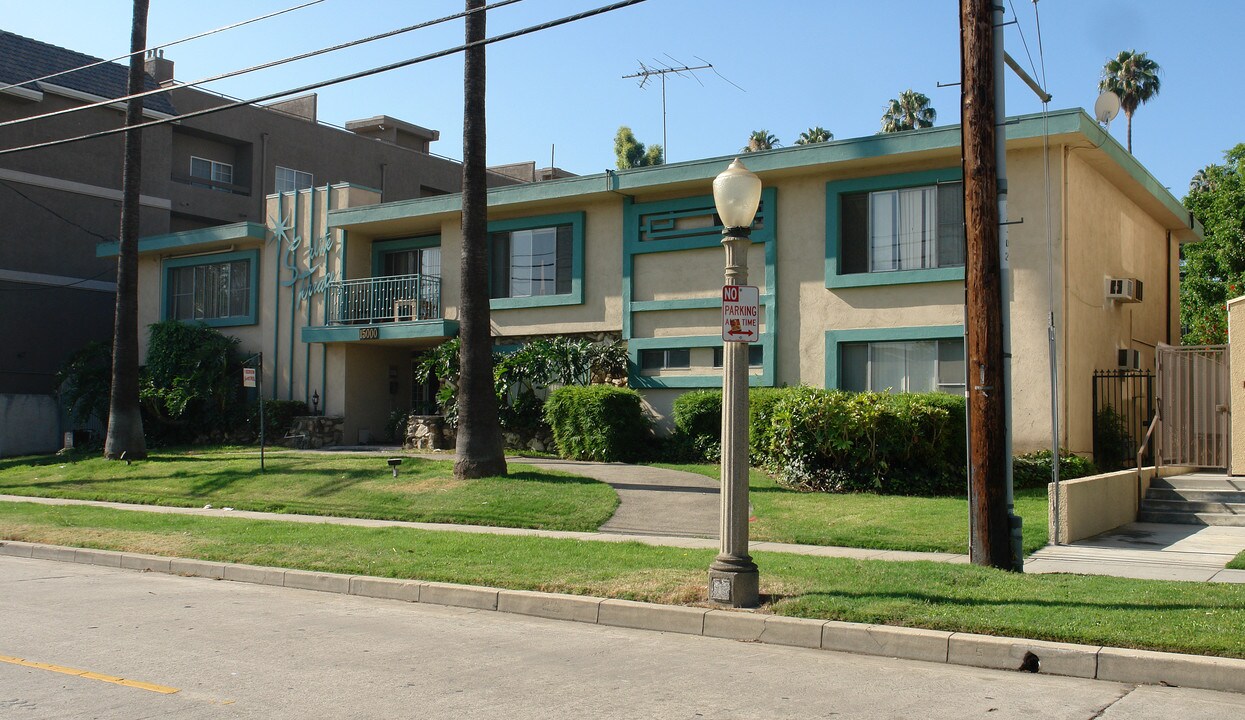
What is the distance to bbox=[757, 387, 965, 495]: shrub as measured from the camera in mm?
16312

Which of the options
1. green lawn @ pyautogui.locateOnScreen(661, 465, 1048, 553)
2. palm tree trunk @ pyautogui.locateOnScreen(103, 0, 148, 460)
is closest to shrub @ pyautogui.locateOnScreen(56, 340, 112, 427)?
palm tree trunk @ pyautogui.locateOnScreen(103, 0, 148, 460)

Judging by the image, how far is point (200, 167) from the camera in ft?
126

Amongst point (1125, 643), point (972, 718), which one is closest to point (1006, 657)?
point (1125, 643)

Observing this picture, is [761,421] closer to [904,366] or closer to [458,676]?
[904,366]

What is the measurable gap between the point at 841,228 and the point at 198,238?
18.0 meters

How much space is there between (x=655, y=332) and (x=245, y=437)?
12.0 metres

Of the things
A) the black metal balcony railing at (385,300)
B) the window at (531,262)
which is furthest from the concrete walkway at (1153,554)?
the black metal balcony railing at (385,300)

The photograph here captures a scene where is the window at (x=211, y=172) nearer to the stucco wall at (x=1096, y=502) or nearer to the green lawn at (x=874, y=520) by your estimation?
the green lawn at (x=874, y=520)

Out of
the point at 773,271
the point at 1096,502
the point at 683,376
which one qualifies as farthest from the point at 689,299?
the point at 1096,502

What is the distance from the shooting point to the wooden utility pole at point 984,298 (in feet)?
32.9

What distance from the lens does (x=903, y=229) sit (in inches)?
760

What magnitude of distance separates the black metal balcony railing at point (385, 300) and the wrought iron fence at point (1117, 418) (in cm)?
1437

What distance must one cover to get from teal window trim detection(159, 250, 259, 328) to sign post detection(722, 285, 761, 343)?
21.7 metres

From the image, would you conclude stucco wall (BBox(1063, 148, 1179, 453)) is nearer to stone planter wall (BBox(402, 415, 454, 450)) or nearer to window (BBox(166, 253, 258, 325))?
stone planter wall (BBox(402, 415, 454, 450))
